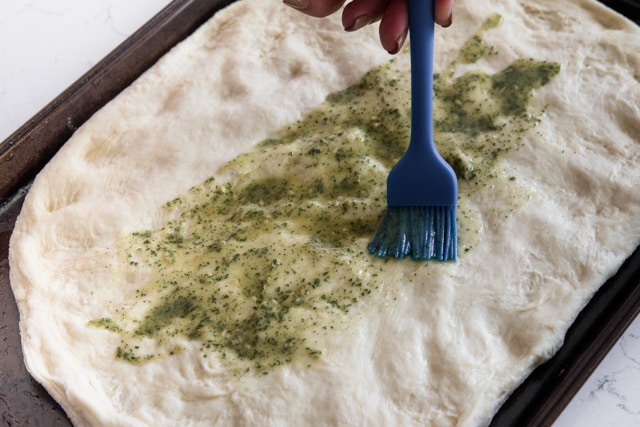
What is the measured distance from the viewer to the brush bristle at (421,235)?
1.94 m

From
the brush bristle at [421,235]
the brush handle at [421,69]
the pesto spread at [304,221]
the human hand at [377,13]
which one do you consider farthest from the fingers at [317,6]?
the brush bristle at [421,235]

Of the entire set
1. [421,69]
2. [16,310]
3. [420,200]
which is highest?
[421,69]

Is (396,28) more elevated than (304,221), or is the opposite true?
(396,28)

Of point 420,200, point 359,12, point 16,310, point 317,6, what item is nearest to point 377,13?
point 359,12

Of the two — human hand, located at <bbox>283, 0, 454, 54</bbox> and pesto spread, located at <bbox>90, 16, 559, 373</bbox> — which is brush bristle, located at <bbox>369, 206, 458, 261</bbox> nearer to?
pesto spread, located at <bbox>90, 16, 559, 373</bbox>

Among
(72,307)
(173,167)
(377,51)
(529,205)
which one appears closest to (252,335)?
(72,307)

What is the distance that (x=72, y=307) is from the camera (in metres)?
2.00

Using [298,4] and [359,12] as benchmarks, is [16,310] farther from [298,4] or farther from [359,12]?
[359,12]

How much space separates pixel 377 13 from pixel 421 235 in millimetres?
621

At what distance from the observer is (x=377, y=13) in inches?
79.5

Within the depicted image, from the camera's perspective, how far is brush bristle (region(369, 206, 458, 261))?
1.94 m

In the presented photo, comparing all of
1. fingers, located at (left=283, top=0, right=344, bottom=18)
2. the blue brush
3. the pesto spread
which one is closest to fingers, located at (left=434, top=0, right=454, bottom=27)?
the blue brush

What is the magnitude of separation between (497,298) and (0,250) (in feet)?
4.79

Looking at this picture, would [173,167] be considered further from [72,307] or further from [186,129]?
[72,307]
